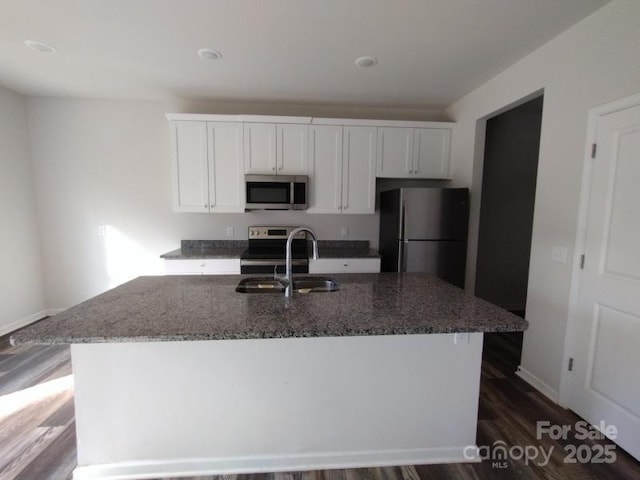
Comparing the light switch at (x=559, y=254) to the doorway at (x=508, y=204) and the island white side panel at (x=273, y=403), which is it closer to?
the island white side panel at (x=273, y=403)

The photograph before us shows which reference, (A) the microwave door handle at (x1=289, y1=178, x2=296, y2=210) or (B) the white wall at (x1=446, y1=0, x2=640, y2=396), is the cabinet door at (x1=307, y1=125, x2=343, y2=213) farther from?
(B) the white wall at (x1=446, y1=0, x2=640, y2=396)

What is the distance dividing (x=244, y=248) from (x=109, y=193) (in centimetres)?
174

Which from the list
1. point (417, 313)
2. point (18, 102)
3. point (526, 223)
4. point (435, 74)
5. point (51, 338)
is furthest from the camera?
point (526, 223)

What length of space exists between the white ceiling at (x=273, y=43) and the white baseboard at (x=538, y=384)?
2.54 meters

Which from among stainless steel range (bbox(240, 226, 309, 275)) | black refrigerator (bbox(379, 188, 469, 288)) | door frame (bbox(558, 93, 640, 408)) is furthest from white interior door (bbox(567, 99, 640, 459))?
stainless steel range (bbox(240, 226, 309, 275))

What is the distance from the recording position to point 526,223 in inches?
144

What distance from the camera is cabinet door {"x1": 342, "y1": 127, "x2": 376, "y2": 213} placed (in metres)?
3.26

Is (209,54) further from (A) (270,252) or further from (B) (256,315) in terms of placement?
(B) (256,315)

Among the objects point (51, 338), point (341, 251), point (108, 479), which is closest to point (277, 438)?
point (108, 479)

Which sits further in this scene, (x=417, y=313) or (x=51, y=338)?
(x=417, y=313)

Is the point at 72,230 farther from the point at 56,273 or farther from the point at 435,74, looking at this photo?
the point at 435,74

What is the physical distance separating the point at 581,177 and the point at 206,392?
8.55 feet

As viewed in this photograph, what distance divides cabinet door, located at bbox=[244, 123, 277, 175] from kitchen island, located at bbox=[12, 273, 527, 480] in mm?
1981

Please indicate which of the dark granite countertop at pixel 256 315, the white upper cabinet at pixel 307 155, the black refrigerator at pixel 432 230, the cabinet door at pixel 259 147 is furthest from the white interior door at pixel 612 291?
the cabinet door at pixel 259 147
